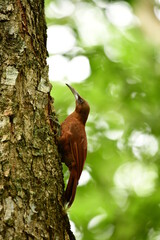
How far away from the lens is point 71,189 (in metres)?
4.00

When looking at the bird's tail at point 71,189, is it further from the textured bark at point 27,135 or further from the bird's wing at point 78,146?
the textured bark at point 27,135

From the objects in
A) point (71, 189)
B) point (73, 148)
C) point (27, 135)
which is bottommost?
point (71, 189)

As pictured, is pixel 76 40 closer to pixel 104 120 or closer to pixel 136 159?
pixel 104 120

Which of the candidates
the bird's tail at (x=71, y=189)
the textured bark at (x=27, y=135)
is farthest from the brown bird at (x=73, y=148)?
the textured bark at (x=27, y=135)

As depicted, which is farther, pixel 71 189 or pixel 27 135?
pixel 71 189

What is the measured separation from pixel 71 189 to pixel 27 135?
0.96m

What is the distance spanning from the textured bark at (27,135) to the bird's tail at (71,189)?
0.40 m

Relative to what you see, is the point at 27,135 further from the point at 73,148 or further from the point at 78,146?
the point at 78,146

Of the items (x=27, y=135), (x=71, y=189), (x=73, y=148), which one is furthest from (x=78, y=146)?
(x=27, y=135)

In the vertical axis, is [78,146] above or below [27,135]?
above

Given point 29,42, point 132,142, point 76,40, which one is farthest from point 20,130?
point 76,40

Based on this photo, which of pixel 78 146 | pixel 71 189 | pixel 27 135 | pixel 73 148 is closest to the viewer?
pixel 27 135

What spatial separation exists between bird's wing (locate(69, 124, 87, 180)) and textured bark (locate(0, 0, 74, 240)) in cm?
84

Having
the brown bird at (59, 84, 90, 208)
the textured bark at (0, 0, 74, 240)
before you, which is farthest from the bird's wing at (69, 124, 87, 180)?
the textured bark at (0, 0, 74, 240)
